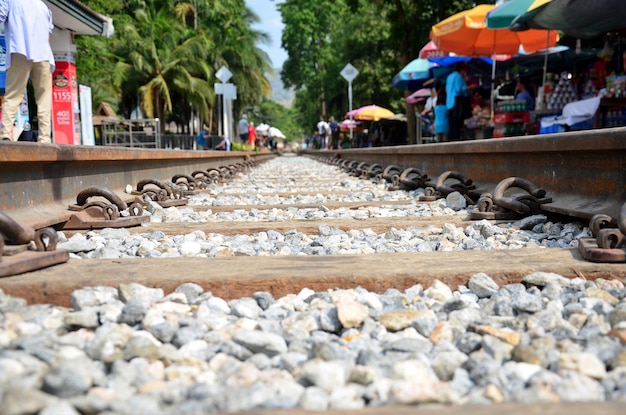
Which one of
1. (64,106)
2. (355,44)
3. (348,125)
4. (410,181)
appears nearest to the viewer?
(410,181)

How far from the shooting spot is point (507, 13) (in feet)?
30.8

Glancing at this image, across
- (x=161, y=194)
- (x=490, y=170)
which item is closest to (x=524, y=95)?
(x=490, y=170)

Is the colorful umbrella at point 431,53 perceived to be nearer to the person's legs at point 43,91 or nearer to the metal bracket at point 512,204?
the person's legs at point 43,91

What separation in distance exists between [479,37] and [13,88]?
29.4 feet

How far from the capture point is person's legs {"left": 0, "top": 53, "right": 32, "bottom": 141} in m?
6.54

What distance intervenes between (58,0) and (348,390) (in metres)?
10.2

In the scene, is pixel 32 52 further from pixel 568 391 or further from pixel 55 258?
pixel 568 391

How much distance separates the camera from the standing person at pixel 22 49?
248 inches

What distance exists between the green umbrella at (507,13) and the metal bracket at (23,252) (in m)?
8.88

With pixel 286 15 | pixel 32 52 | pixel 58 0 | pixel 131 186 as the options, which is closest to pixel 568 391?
pixel 131 186

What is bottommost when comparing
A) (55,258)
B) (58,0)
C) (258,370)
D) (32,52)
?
(258,370)

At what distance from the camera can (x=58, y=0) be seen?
9672mm

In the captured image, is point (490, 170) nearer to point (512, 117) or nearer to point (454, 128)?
point (512, 117)

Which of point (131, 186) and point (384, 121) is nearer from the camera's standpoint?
point (131, 186)
